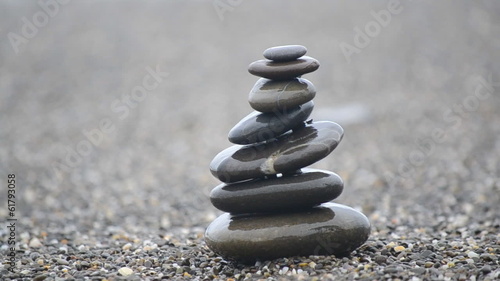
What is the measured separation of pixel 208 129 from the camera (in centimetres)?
1739

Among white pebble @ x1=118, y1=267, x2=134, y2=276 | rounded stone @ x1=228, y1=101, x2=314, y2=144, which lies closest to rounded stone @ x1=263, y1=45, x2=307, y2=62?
rounded stone @ x1=228, y1=101, x2=314, y2=144

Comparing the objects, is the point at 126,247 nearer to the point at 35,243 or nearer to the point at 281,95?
the point at 35,243

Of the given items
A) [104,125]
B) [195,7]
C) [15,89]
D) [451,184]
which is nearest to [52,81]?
[15,89]

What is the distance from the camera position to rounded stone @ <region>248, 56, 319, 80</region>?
244 inches

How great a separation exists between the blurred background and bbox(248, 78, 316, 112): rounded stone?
3.24m

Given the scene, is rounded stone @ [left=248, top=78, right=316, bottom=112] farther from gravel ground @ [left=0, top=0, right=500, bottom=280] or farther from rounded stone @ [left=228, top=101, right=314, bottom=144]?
gravel ground @ [left=0, top=0, right=500, bottom=280]

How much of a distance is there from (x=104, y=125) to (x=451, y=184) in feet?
36.0

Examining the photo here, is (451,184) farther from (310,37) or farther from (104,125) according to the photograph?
(310,37)

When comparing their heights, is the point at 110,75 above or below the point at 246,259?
above

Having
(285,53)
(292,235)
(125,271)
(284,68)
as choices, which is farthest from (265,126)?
(125,271)

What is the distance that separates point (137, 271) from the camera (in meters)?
6.23

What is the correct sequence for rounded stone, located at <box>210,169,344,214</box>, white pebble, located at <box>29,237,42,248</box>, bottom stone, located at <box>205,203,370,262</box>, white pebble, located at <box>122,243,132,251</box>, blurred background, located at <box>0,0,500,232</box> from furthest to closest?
blurred background, located at <box>0,0,500,232</box> → white pebble, located at <box>29,237,42,248</box> → white pebble, located at <box>122,243,132,251</box> → rounded stone, located at <box>210,169,344,214</box> → bottom stone, located at <box>205,203,370,262</box>

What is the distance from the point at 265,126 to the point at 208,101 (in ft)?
46.0

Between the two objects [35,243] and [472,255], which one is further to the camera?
[35,243]
